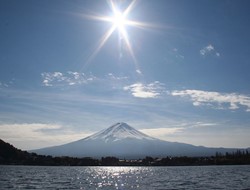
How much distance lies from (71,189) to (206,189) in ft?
77.4

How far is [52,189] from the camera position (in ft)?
222

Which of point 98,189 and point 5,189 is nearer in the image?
point 5,189

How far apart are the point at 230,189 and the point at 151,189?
13.7m

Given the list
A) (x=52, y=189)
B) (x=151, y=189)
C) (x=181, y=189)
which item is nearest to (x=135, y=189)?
(x=151, y=189)

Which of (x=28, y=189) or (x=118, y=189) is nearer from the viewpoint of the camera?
(x=28, y=189)

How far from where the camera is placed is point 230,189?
6794 centimetres

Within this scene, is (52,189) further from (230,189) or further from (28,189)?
(230,189)

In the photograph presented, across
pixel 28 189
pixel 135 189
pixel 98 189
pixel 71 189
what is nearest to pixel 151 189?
pixel 135 189

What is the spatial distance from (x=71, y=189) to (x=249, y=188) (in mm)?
31261

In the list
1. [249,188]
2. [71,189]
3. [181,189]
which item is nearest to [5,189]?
[71,189]

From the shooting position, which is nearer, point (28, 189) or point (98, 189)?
point (28, 189)

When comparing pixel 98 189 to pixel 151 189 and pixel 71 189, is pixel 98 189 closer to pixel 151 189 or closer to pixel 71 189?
pixel 71 189

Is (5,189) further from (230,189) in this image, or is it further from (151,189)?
(230,189)

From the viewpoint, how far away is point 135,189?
71.1 metres
